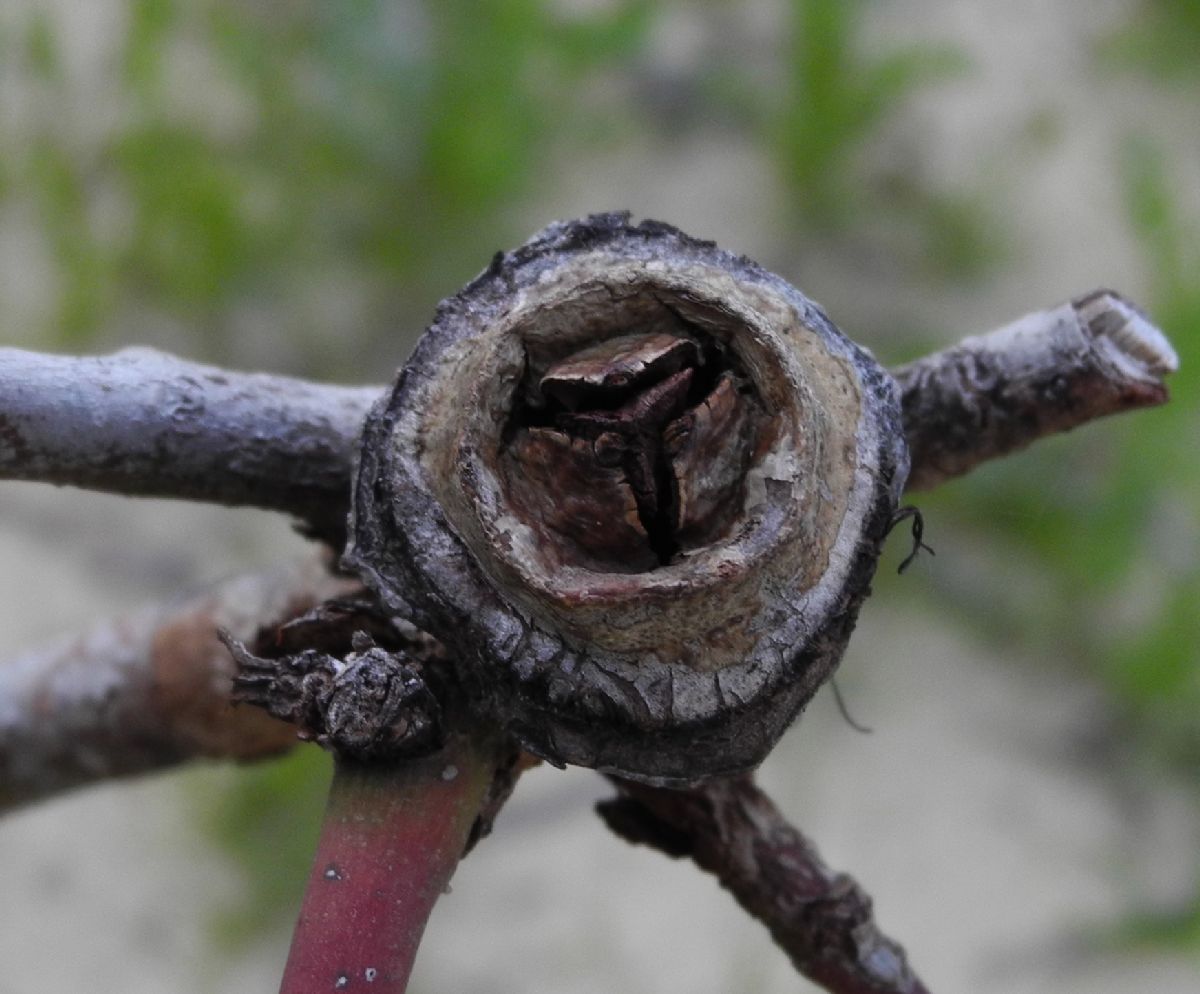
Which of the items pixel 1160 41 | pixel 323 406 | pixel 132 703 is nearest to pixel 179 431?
pixel 323 406

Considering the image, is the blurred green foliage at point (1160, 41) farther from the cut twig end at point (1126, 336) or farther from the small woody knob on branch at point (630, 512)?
the small woody knob on branch at point (630, 512)

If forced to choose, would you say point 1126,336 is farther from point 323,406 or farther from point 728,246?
point 728,246

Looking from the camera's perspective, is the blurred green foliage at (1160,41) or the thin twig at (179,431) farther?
the blurred green foliage at (1160,41)

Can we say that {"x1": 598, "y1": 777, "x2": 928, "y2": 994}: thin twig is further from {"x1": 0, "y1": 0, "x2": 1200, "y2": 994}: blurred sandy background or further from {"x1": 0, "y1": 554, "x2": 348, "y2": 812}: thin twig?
{"x1": 0, "y1": 0, "x2": 1200, "y2": 994}: blurred sandy background

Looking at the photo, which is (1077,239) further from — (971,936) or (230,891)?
(230,891)

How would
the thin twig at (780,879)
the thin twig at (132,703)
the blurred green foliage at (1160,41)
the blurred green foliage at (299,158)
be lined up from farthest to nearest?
the blurred green foliage at (1160,41) < the blurred green foliage at (299,158) < the thin twig at (132,703) < the thin twig at (780,879)

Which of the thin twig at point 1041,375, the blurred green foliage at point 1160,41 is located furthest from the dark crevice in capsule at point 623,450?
the blurred green foliage at point 1160,41
